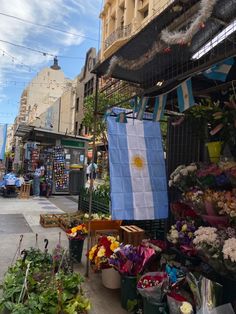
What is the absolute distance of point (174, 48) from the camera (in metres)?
3.44

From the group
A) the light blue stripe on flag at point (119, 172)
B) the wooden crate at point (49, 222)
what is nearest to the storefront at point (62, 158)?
the wooden crate at point (49, 222)

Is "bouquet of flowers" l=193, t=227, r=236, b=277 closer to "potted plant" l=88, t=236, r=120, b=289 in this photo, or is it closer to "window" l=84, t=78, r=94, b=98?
"potted plant" l=88, t=236, r=120, b=289

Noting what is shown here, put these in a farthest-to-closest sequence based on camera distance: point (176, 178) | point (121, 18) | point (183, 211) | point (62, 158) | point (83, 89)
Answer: point (83, 89)
point (121, 18)
point (62, 158)
point (183, 211)
point (176, 178)

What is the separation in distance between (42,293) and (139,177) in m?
2.05

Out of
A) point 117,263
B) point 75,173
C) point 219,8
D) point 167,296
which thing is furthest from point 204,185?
point 75,173

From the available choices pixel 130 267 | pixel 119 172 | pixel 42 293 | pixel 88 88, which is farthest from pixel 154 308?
pixel 88 88

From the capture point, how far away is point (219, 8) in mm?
2656

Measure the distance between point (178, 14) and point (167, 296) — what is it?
262 cm

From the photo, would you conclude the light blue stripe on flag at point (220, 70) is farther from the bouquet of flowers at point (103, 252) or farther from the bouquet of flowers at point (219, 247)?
the bouquet of flowers at point (103, 252)

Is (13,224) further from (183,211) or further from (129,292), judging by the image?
(183,211)

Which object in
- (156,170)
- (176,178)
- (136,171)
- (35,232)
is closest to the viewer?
(176,178)

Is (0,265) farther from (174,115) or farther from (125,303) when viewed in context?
(174,115)

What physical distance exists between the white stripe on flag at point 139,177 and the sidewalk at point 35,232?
1102mm

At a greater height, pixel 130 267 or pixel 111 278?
pixel 130 267
